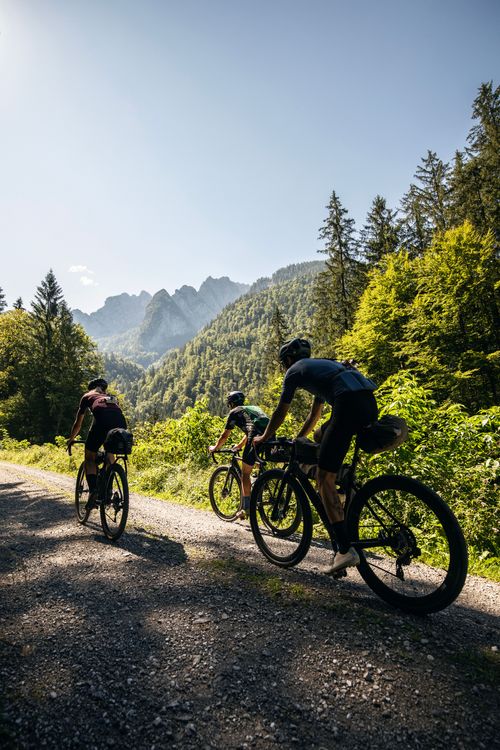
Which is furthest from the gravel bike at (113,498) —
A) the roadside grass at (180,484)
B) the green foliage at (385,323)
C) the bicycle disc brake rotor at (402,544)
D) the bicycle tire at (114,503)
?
the green foliage at (385,323)

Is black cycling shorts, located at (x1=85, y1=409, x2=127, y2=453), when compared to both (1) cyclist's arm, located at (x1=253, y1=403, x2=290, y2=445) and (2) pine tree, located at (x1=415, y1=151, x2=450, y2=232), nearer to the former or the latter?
(1) cyclist's arm, located at (x1=253, y1=403, x2=290, y2=445)

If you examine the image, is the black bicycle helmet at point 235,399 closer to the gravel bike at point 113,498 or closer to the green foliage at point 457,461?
the gravel bike at point 113,498

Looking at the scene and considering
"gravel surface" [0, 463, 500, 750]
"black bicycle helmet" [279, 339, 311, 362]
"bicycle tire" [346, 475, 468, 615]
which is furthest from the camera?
"black bicycle helmet" [279, 339, 311, 362]

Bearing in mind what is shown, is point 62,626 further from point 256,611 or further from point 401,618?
point 401,618

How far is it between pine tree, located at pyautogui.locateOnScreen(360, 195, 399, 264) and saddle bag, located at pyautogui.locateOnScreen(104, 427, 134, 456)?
28468mm

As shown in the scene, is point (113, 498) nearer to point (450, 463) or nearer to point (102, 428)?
point (102, 428)

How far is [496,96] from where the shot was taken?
2264 cm

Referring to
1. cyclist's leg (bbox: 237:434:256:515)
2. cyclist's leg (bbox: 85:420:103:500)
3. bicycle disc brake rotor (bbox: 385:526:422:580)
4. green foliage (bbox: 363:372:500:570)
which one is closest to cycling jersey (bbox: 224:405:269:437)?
cyclist's leg (bbox: 237:434:256:515)

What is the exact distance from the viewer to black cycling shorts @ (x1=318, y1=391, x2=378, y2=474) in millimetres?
3342

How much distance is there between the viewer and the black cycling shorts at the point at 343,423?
334 centimetres

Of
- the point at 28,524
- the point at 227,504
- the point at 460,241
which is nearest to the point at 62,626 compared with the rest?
the point at 28,524

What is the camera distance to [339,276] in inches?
1117

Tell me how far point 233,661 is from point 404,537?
5.87ft

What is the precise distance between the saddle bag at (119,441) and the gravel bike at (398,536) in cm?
273
